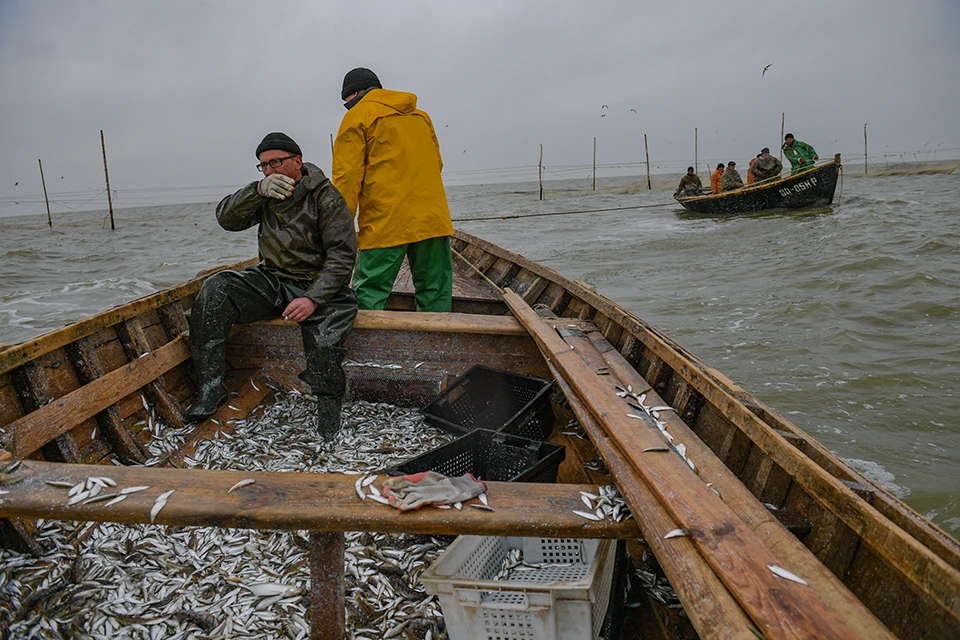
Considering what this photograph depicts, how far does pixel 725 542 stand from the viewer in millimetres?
2299

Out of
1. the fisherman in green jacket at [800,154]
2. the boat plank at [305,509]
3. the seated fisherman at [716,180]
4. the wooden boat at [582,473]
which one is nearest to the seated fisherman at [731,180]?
the seated fisherman at [716,180]

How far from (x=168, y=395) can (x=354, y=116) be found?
3144mm

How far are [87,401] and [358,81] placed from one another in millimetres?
3888

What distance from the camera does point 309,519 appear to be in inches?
106

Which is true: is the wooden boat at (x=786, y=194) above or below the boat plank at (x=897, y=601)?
above

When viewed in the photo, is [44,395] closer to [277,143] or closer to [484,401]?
[277,143]

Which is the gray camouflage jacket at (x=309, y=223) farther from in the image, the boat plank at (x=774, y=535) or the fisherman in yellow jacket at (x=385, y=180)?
the boat plank at (x=774, y=535)

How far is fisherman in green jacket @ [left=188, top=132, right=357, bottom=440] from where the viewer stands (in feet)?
16.5

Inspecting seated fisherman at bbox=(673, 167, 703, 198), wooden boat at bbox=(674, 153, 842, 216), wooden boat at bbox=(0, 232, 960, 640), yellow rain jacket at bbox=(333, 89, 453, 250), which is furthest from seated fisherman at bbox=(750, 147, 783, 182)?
yellow rain jacket at bbox=(333, 89, 453, 250)

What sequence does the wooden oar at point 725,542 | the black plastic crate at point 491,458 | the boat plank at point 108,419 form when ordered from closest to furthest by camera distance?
the wooden oar at point 725,542 < the black plastic crate at point 491,458 < the boat plank at point 108,419

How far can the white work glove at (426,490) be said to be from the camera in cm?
280

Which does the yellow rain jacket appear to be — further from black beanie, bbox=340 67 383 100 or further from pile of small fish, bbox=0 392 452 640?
pile of small fish, bbox=0 392 452 640

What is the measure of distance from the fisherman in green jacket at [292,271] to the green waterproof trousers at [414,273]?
820mm

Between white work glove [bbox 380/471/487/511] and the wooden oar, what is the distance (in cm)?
81
